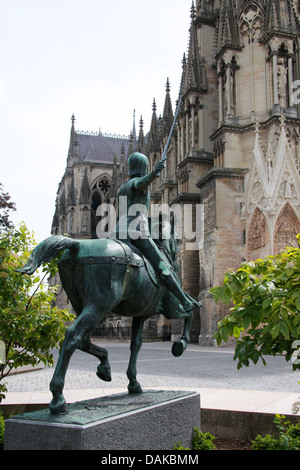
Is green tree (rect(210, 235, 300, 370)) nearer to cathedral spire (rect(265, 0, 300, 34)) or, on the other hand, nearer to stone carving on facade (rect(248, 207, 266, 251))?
stone carving on facade (rect(248, 207, 266, 251))

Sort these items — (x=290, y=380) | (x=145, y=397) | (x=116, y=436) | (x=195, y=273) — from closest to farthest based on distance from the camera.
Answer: (x=116, y=436)
(x=145, y=397)
(x=290, y=380)
(x=195, y=273)

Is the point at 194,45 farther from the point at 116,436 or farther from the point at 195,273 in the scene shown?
the point at 116,436

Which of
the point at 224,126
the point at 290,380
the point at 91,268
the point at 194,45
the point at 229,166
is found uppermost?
the point at 194,45

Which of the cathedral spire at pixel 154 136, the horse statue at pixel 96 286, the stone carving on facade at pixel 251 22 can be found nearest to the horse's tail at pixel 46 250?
the horse statue at pixel 96 286

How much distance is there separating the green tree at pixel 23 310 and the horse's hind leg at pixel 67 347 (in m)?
1.53

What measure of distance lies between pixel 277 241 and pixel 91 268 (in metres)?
15.9

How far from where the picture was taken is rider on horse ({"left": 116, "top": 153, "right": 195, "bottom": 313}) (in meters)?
4.75

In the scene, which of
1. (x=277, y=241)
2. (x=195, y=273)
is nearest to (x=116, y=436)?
(x=277, y=241)

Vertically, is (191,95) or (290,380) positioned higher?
(191,95)

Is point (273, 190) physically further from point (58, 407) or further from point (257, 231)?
point (58, 407)

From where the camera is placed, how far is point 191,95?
26.4m

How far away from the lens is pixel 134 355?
4.95m

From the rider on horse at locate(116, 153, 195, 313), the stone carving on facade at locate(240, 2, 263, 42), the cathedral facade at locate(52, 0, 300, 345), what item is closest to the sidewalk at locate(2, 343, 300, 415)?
the rider on horse at locate(116, 153, 195, 313)

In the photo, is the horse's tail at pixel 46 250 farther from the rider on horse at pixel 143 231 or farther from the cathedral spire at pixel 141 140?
the cathedral spire at pixel 141 140
